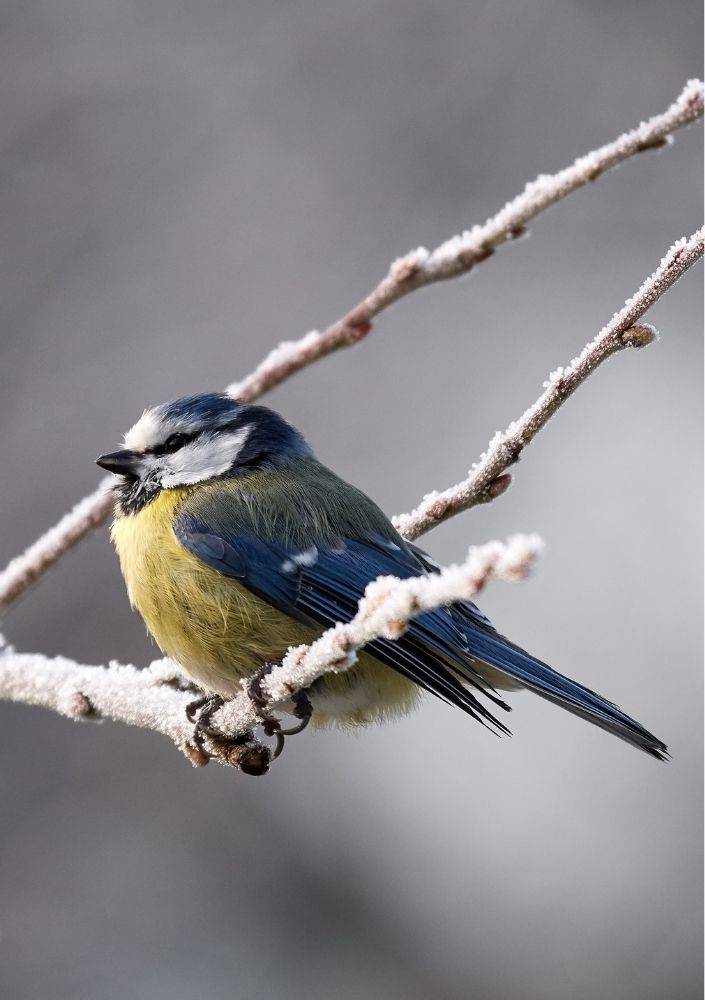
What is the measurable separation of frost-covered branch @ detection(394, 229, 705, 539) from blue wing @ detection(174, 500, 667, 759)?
0.78ft

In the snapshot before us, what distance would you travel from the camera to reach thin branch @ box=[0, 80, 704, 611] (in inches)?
43.3

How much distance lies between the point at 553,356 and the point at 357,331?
2768 millimetres

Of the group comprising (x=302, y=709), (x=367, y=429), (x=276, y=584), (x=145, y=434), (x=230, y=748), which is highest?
(x=367, y=429)

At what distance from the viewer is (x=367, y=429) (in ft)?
13.6

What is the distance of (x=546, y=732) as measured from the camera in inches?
142

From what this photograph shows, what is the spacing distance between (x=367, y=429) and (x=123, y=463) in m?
2.05

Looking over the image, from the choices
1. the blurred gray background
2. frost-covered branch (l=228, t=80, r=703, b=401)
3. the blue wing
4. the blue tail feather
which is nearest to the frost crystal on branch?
frost-covered branch (l=228, t=80, r=703, b=401)

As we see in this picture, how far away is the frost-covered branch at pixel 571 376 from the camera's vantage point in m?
1.22

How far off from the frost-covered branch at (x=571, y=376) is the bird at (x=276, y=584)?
27 centimetres

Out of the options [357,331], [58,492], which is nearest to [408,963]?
[58,492]

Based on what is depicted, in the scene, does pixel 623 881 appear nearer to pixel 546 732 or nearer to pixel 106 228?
pixel 546 732

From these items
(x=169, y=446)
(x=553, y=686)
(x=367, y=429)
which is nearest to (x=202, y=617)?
(x=169, y=446)

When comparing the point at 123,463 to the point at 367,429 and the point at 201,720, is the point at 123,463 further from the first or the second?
the point at 367,429

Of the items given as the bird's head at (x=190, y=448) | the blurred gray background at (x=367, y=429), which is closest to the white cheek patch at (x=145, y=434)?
the bird's head at (x=190, y=448)
